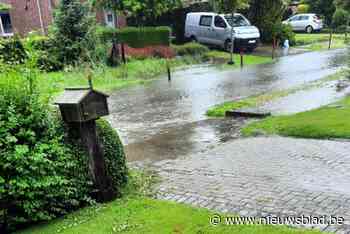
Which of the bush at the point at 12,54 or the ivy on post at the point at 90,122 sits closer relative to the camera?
the ivy on post at the point at 90,122

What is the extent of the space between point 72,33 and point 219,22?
9357 mm

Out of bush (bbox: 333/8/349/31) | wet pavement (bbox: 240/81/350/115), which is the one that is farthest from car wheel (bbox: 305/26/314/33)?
wet pavement (bbox: 240/81/350/115)

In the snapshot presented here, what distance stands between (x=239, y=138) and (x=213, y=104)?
475 cm

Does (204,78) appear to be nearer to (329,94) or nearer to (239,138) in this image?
(329,94)

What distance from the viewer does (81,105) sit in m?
5.04

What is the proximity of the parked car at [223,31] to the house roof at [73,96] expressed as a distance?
20998mm

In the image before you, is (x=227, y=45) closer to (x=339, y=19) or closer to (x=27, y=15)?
(x=339, y=19)

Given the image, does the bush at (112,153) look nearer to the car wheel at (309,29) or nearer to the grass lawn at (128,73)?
the grass lawn at (128,73)

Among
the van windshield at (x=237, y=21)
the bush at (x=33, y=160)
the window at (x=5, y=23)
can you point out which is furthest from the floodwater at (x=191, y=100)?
the window at (x=5, y=23)

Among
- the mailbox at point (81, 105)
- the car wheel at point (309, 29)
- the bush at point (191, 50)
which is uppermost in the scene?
the mailbox at point (81, 105)

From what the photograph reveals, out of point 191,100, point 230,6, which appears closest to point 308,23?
point 230,6

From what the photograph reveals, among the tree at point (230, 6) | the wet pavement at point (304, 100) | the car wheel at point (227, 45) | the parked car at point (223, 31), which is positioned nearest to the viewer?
the wet pavement at point (304, 100)

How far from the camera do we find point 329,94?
42.6 ft

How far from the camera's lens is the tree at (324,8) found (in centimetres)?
4016
